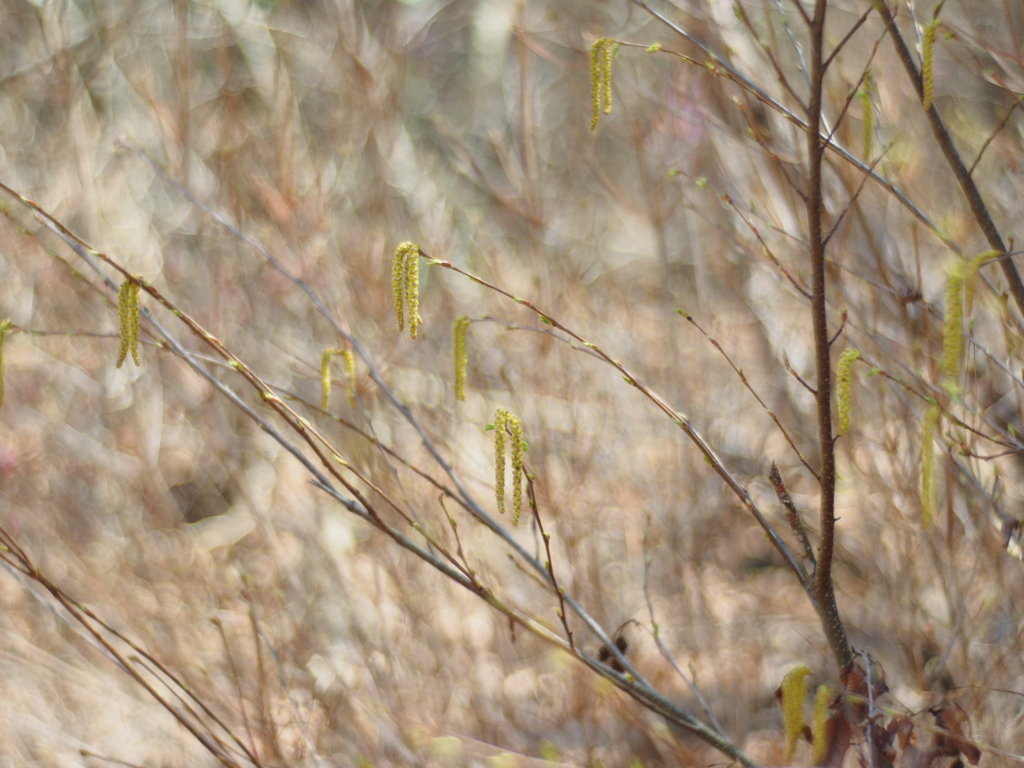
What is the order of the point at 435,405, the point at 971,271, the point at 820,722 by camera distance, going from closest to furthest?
the point at 971,271 < the point at 820,722 < the point at 435,405

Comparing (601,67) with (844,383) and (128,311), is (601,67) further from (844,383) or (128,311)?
(128,311)

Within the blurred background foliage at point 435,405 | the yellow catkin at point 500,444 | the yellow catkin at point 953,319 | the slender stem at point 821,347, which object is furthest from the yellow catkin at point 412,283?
the blurred background foliage at point 435,405

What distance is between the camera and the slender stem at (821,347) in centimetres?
131

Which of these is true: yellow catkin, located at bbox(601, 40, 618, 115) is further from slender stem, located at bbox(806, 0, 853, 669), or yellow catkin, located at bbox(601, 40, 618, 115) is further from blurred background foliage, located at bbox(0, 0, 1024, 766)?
blurred background foliage, located at bbox(0, 0, 1024, 766)

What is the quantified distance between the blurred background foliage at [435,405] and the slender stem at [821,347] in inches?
39.9

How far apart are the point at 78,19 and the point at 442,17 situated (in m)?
2.83

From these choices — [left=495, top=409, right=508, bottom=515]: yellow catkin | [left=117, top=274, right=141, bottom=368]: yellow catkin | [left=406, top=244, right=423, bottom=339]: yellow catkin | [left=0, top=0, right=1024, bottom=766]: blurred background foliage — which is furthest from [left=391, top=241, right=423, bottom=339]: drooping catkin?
[left=0, top=0, right=1024, bottom=766]: blurred background foliage

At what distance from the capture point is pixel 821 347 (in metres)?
1.38

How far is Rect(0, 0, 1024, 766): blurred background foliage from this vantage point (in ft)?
10.1

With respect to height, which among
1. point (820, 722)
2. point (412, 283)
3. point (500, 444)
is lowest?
point (820, 722)

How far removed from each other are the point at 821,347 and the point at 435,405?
8.08 feet

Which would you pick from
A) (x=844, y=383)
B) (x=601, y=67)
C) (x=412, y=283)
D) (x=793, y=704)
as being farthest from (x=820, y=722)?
(x=601, y=67)

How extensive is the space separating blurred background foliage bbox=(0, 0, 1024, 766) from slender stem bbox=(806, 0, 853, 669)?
1013 millimetres

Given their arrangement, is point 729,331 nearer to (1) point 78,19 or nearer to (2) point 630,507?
(2) point 630,507
